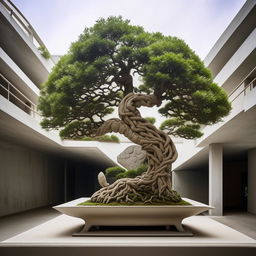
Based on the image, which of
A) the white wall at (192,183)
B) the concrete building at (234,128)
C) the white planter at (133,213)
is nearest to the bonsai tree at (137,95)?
the white planter at (133,213)

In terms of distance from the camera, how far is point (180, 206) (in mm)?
5527

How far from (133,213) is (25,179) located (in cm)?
716

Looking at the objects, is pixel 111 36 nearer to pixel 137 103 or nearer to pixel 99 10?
pixel 99 10

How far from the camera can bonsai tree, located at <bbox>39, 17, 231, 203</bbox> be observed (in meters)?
6.13

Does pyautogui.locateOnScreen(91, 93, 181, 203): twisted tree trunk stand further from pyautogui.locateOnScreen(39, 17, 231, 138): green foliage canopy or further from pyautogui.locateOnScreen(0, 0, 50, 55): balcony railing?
pyautogui.locateOnScreen(0, 0, 50, 55): balcony railing

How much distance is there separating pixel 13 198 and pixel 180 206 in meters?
6.69

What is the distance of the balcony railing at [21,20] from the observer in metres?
9.29

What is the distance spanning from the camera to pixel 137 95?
6609mm

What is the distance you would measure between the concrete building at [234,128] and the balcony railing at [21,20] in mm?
6014

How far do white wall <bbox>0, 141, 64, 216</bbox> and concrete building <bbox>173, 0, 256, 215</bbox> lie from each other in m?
5.55

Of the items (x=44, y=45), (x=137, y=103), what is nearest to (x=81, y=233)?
(x=137, y=103)

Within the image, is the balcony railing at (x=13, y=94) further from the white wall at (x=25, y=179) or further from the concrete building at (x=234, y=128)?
the concrete building at (x=234, y=128)

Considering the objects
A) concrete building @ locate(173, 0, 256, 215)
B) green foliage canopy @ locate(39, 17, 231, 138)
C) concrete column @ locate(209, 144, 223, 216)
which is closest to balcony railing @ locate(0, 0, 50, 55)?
green foliage canopy @ locate(39, 17, 231, 138)

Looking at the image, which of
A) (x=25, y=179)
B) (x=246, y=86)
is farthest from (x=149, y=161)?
(x=25, y=179)
